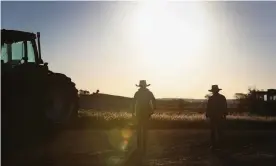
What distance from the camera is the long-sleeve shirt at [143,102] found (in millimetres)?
16328

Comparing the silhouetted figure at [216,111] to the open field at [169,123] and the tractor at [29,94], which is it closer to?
the tractor at [29,94]

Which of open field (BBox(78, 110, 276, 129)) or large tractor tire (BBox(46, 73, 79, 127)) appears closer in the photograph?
large tractor tire (BBox(46, 73, 79, 127))

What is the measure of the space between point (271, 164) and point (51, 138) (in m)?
7.82

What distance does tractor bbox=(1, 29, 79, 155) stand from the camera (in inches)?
642

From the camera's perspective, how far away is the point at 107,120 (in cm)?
2803

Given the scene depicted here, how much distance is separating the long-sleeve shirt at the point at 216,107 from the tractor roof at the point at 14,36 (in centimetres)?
653

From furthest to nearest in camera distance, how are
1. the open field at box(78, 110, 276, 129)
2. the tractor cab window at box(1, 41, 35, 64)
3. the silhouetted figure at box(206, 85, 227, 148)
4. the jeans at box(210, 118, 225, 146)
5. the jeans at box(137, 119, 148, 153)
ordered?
the open field at box(78, 110, 276, 129)
the tractor cab window at box(1, 41, 35, 64)
the jeans at box(210, 118, 225, 146)
the silhouetted figure at box(206, 85, 227, 148)
the jeans at box(137, 119, 148, 153)

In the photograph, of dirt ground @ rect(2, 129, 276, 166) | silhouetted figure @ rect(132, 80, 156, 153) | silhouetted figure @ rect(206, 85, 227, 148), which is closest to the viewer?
dirt ground @ rect(2, 129, 276, 166)

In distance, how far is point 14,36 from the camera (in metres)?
18.3

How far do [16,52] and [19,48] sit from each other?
0.21 metres

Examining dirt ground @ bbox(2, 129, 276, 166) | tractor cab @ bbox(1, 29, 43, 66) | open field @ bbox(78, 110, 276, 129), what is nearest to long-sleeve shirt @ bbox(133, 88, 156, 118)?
dirt ground @ bbox(2, 129, 276, 166)

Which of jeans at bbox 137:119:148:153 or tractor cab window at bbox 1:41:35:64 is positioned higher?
tractor cab window at bbox 1:41:35:64

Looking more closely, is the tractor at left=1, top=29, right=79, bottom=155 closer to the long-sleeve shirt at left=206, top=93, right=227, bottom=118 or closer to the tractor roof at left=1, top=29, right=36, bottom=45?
the tractor roof at left=1, top=29, right=36, bottom=45

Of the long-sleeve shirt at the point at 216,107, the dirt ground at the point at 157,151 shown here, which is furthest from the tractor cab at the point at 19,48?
the long-sleeve shirt at the point at 216,107
